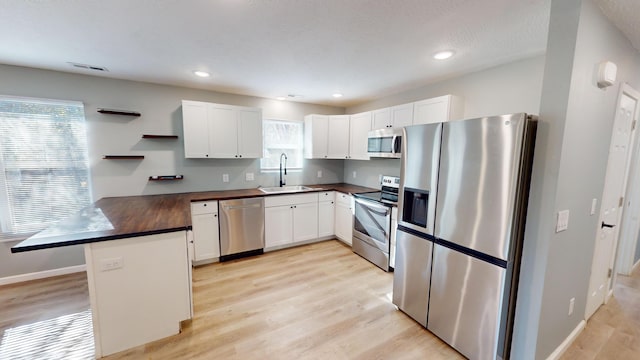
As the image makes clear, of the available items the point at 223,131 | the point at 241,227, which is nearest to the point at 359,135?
the point at 223,131

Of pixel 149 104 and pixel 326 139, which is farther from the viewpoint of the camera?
pixel 326 139

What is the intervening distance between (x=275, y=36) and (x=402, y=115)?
2044 mm

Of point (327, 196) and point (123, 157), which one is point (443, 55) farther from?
point (123, 157)

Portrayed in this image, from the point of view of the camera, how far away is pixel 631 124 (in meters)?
2.18

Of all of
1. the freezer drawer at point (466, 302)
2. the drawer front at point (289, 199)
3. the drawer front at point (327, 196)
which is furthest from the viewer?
the drawer front at point (327, 196)

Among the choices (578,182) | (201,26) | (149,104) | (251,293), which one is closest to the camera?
(578,182)

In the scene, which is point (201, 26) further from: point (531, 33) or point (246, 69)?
point (531, 33)

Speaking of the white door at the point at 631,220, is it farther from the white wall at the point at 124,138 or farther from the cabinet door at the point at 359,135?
the white wall at the point at 124,138

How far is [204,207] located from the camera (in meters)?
3.21

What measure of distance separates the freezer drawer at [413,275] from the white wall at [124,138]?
2.84 m

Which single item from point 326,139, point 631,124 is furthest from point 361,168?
point 631,124

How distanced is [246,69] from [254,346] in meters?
2.75

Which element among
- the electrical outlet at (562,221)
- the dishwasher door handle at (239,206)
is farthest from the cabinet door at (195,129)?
the electrical outlet at (562,221)

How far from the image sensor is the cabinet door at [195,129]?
335 centimetres
